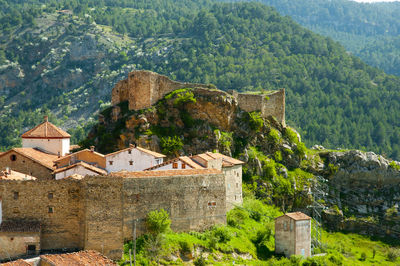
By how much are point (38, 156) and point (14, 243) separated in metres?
17.6

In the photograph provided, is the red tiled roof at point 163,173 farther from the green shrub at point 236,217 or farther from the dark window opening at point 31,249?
the dark window opening at point 31,249

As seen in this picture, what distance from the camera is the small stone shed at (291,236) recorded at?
63.6 meters

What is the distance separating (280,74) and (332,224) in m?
88.7

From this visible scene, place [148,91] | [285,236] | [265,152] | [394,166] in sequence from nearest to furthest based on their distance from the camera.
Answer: [285,236], [148,91], [265,152], [394,166]

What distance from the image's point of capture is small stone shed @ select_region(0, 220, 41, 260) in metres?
48.0

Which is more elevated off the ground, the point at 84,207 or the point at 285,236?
the point at 84,207

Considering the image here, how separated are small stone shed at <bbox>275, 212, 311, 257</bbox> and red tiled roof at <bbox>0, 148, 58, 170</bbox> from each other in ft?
76.4

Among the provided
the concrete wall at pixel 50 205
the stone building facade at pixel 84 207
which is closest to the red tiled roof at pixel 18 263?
the stone building facade at pixel 84 207

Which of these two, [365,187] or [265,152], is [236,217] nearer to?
[265,152]

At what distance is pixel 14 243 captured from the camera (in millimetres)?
48188

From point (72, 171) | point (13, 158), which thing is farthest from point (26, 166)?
point (72, 171)

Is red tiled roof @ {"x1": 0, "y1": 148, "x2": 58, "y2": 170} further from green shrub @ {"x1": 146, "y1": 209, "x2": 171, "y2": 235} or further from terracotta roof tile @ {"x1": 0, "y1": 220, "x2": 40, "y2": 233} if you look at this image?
green shrub @ {"x1": 146, "y1": 209, "x2": 171, "y2": 235}

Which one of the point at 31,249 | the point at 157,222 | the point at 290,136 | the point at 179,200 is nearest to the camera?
the point at 31,249

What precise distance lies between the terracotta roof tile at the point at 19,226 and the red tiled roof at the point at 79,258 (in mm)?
2566
